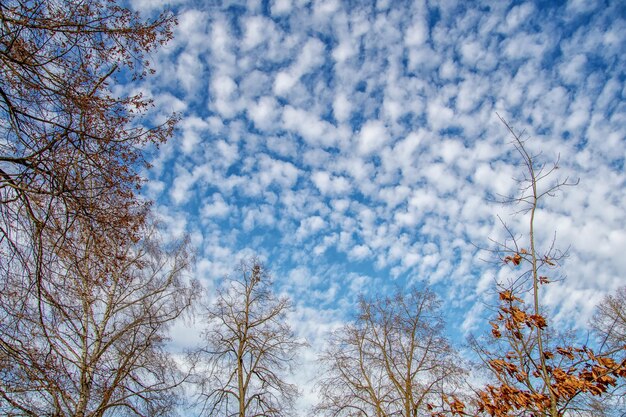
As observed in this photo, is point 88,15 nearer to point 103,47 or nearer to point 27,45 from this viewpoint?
point 103,47

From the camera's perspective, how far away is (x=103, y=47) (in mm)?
4445

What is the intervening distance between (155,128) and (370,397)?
13.6 meters

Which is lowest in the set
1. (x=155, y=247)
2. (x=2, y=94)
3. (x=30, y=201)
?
(x=30, y=201)

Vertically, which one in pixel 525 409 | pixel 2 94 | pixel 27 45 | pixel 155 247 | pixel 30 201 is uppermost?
pixel 155 247

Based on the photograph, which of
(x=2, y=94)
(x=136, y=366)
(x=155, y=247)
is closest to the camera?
(x=2, y=94)

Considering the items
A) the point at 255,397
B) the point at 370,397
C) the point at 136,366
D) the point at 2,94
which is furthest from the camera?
the point at 370,397

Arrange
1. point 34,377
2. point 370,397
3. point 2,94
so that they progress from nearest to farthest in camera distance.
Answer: point 34,377 < point 2,94 < point 370,397

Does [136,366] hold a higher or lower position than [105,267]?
higher

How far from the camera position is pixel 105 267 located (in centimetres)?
453

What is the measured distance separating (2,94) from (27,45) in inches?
23.2

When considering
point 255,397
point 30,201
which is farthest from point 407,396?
point 30,201

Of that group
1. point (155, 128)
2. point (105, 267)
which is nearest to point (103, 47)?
point (155, 128)

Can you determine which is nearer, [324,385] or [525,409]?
[525,409]

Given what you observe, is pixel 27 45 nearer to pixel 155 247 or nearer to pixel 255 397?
pixel 155 247
